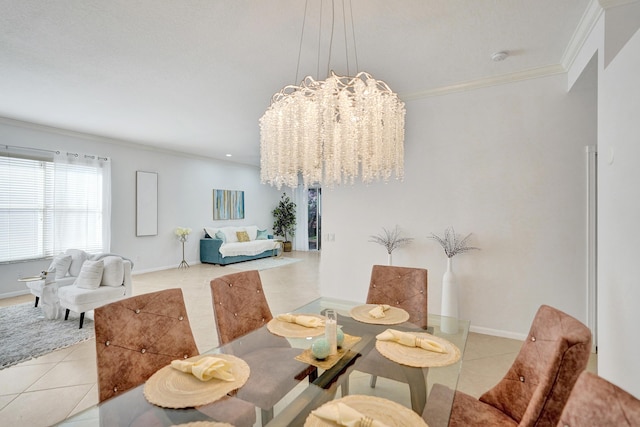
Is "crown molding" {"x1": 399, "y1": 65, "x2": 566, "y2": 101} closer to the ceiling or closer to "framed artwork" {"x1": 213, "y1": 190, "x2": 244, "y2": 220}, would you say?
the ceiling

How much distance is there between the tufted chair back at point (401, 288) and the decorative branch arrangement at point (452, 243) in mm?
1156

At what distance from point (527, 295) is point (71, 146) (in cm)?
733

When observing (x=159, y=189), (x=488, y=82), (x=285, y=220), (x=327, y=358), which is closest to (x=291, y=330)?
(x=327, y=358)

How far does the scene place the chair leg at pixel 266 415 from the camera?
3.93 ft

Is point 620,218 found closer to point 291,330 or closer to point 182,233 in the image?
point 291,330

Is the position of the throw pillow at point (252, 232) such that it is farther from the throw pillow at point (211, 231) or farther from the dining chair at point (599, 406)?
the dining chair at point (599, 406)

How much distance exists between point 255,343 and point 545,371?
1393 millimetres

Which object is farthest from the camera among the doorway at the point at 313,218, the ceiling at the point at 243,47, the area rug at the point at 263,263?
the doorway at the point at 313,218

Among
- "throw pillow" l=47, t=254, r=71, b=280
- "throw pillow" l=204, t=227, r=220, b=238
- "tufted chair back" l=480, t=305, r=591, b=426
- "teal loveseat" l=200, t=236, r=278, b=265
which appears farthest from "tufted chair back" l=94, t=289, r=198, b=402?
"throw pillow" l=204, t=227, r=220, b=238

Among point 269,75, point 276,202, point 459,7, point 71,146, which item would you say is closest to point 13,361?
point 269,75

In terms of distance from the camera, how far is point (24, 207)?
496 cm

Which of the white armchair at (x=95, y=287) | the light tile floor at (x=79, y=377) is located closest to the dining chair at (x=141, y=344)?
the light tile floor at (x=79, y=377)

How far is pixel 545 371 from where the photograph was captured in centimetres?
103

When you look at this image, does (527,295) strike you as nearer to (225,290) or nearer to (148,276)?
(225,290)
